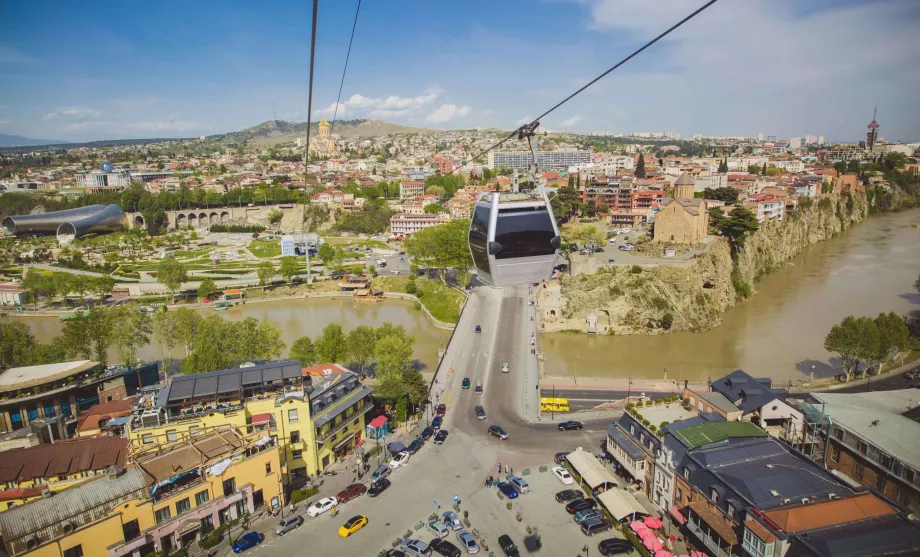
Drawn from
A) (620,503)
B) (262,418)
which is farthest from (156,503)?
(620,503)

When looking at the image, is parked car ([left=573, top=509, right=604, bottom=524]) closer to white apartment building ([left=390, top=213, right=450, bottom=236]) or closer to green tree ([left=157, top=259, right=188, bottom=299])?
green tree ([left=157, top=259, right=188, bottom=299])

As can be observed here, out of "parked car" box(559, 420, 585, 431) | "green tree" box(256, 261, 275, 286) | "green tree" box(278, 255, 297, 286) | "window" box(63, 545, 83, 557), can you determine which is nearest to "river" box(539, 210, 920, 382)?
"parked car" box(559, 420, 585, 431)

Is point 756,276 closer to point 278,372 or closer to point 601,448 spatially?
point 601,448

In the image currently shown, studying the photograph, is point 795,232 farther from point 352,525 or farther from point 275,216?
point 275,216

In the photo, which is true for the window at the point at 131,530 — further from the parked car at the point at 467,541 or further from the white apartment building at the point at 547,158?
the white apartment building at the point at 547,158

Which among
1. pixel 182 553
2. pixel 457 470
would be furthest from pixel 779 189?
pixel 182 553
